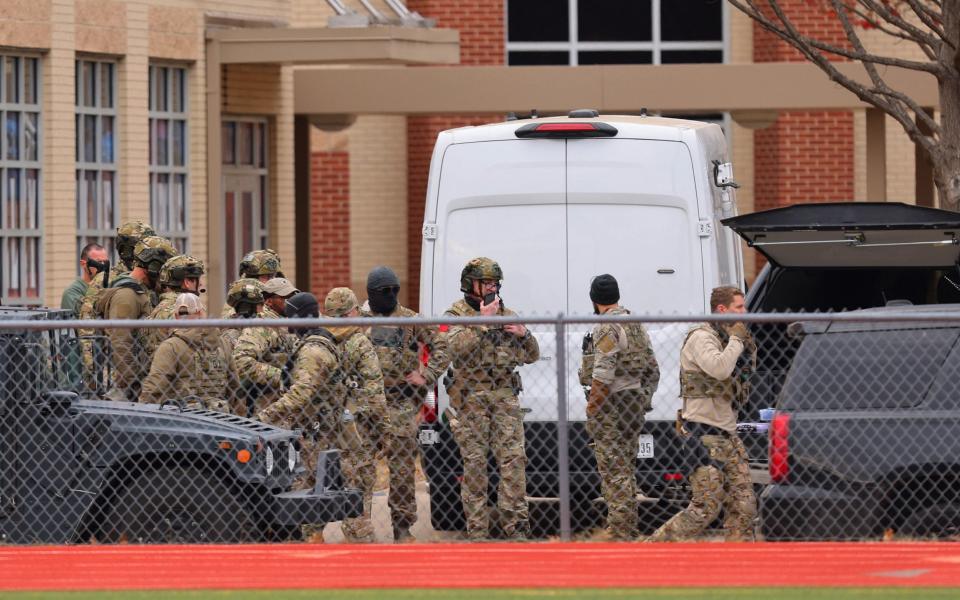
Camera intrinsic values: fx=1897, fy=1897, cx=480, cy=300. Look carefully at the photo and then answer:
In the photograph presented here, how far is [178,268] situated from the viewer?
11898 mm

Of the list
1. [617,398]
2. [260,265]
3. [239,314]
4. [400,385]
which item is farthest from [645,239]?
[260,265]

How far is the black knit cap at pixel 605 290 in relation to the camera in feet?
35.4

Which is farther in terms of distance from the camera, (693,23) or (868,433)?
(693,23)

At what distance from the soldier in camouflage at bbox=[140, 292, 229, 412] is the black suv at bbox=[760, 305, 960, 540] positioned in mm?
3416

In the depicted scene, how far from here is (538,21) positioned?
25.1 m

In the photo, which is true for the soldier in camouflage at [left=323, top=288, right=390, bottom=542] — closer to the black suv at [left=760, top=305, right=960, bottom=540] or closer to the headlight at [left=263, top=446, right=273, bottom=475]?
the headlight at [left=263, top=446, right=273, bottom=475]

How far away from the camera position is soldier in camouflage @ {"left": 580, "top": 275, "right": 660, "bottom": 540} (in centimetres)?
1087

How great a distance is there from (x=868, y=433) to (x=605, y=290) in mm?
2041

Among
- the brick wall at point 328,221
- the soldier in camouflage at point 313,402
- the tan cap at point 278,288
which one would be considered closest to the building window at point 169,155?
the brick wall at point 328,221

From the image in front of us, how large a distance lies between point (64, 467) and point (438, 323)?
209 centimetres

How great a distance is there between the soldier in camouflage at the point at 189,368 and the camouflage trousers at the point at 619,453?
2204 millimetres

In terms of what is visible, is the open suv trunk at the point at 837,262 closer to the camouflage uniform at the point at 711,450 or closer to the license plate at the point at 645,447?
the camouflage uniform at the point at 711,450

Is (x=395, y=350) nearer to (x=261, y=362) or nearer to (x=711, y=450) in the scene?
(x=261, y=362)

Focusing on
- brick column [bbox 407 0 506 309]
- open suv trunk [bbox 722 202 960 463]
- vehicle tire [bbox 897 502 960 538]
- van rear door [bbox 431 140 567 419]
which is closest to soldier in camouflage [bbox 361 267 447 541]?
van rear door [bbox 431 140 567 419]
